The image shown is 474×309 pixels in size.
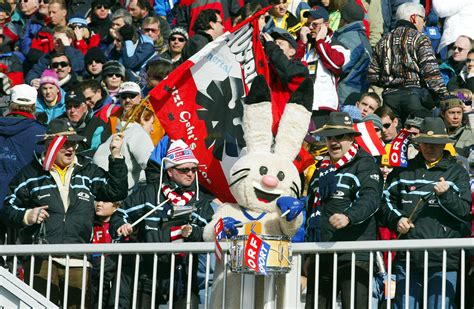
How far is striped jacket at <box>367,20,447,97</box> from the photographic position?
650 inches

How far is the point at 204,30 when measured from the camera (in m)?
17.3

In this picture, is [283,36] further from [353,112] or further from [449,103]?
[449,103]

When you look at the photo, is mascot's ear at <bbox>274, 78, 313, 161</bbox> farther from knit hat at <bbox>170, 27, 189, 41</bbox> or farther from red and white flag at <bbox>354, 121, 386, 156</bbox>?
knit hat at <bbox>170, 27, 189, 41</bbox>

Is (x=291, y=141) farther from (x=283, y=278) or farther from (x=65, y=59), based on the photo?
(x=65, y=59)

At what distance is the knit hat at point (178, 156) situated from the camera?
12.7 m

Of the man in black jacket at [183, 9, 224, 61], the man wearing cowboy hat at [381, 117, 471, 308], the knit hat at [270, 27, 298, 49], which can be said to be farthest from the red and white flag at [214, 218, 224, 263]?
the man in black jacket at [183, 9, 224, 61]

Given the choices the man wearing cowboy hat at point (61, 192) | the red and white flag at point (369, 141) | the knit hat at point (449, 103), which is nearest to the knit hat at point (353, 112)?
the knit hat at point (449, 103)

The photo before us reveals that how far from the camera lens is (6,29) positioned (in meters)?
20.2

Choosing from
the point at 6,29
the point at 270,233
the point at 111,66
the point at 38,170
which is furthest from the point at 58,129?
the point at 6,29

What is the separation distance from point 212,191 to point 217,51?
4.56 feet

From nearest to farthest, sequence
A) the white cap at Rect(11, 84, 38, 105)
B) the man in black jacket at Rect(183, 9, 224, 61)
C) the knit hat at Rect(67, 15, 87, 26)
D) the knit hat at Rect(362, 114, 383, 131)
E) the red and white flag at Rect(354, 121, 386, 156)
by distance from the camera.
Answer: the red and white flag at Rect(354, 121, 386, 156)
the knit hat at Rect(362, 114, 383, 131)
the white cap at Rect(11, 84, 38, 105)
the man in black jacket at Rect(183, 9, 224, 61)
the knit hat at Rect(67, 15, 87, 26)

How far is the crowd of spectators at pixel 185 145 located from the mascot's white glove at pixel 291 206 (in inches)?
10.2

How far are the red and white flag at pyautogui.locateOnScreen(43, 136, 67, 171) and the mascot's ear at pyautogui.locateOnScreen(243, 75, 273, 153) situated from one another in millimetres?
1542

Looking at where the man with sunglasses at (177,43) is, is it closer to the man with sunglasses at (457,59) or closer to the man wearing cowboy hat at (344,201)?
the man with sunglasses at (457,59)
